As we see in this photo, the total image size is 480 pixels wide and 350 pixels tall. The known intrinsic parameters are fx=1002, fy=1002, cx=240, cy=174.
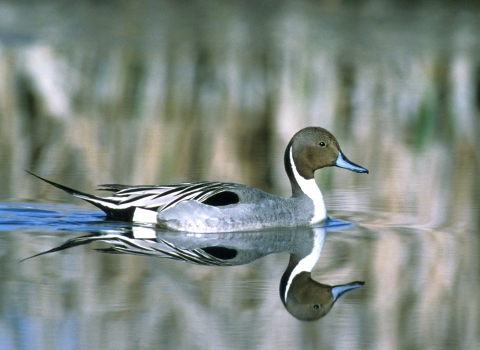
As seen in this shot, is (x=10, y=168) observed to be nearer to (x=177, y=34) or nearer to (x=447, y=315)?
(x=447, y=315)

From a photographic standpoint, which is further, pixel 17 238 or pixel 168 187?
pixel 168 187

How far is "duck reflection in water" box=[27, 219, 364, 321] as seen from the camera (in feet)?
18.0

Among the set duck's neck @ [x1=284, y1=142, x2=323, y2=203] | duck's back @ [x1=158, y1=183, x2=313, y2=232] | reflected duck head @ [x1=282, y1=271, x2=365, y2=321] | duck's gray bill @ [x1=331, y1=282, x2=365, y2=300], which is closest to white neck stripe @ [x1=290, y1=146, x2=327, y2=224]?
duck's neck @ [x1=284, y1=142, x2=323, y2=203]

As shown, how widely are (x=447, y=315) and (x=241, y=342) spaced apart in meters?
1.26

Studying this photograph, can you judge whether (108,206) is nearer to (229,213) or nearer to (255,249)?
(229,213)

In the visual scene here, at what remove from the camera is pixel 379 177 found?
881 centimetres

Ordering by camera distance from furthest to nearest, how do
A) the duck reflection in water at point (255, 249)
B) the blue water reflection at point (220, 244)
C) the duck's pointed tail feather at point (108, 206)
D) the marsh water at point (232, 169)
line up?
the duck's pointed tail feather at point (108, 206), the blue water reflection at point (220, 244), the duck reflection in water at point (255, 249), the marsh water at point (232, 169)

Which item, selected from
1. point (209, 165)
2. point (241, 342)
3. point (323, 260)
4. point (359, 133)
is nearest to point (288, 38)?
point (359, 133)

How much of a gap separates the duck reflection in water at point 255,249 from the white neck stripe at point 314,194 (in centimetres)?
9

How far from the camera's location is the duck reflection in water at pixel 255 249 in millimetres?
5480

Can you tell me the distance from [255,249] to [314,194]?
118cm

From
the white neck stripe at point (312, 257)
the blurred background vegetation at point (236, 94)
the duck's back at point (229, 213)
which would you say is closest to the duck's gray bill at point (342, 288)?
the white neck stripe at point (312, 257)

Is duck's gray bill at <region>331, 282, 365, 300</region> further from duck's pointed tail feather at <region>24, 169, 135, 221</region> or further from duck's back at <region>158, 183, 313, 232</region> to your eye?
duck's pointed tail feather at <region>24, 169, 135, 221</region>

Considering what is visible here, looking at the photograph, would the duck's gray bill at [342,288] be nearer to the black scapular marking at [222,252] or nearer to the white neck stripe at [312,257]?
the white neck stripe at [312,257]
